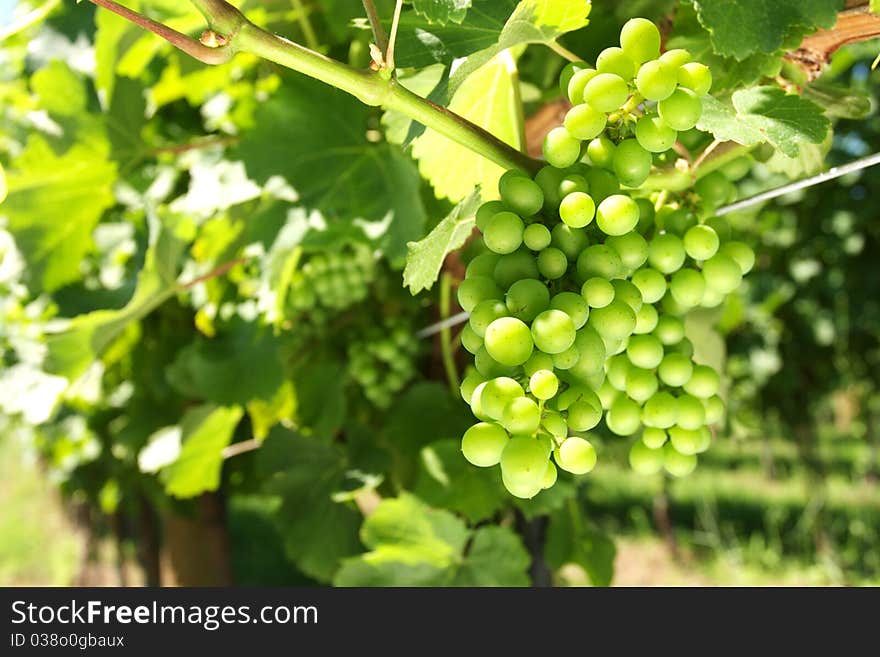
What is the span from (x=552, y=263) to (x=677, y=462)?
22cm

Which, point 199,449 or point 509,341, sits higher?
point 509,341

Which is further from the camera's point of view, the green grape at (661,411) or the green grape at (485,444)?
the green grape at (661,411)

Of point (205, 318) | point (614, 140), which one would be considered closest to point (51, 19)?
point (205, 318)

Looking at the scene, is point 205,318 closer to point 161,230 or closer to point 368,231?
point 161,230

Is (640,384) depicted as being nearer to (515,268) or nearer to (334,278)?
(515,268)

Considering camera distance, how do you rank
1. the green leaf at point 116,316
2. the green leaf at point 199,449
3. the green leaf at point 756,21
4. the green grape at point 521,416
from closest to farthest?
the green grape at point 521,416
the green leaf at point 756,21
the green leaf at point 116,316
the green leaf at point 199,449

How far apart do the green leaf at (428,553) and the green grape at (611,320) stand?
1.84 feet

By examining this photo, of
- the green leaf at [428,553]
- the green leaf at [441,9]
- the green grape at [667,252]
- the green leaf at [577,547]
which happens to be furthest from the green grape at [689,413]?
the green leaf at [577,547]

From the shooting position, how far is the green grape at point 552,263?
0.51 metres

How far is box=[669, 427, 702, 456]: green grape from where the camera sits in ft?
2.08

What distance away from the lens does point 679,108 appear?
0.50 metres

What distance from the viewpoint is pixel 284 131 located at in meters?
1.02

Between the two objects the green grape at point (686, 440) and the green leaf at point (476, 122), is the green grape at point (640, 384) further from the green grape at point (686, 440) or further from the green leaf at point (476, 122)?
the green leaf at point (476, 122)

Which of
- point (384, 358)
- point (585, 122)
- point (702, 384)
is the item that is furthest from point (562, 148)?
point (384, 358)
